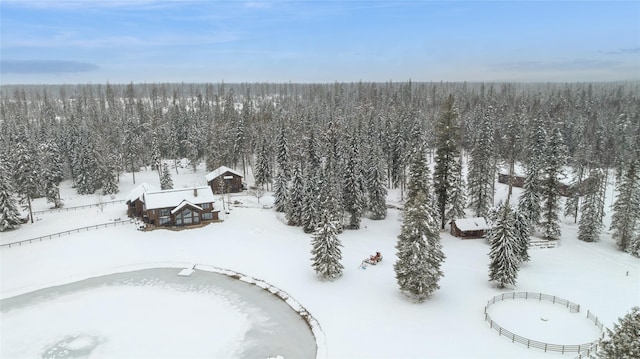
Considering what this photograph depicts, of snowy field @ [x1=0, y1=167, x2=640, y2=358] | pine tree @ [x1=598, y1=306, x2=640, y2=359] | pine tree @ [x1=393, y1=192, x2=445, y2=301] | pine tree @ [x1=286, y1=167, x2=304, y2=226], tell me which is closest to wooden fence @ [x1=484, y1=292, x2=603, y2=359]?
snowy field @ [x1=0, y1=167, x2=640, y2=358]

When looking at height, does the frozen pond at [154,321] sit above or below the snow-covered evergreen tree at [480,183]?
below

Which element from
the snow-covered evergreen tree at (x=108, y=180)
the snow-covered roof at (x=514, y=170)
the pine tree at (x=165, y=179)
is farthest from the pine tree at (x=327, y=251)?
the snow-covered roof at (x=514, y=170)

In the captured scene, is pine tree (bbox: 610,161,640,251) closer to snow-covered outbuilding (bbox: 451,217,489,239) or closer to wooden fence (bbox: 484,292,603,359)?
snow-covered outbuilding (bbox: 451,217,489,239)

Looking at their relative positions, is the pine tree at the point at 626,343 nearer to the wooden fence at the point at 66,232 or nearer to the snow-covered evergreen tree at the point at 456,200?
the snow-covered evergreen tree at the point at 456,200

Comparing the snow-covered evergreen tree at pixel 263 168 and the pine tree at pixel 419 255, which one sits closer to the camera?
the pine tree at pixel 419 255

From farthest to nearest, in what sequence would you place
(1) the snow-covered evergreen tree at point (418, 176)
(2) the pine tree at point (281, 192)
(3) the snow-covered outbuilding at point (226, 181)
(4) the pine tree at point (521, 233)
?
(3) the snow-covered outbuilding at point (226, 181) → (2) the pine tree at point (281, 192) → (1) the snow-covered evergreen tree at point (418, 176) → (4) the pine tree at point (521, 233)

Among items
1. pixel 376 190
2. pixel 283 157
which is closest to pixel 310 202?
pixel 376 190

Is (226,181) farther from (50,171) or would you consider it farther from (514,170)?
(514,170)
